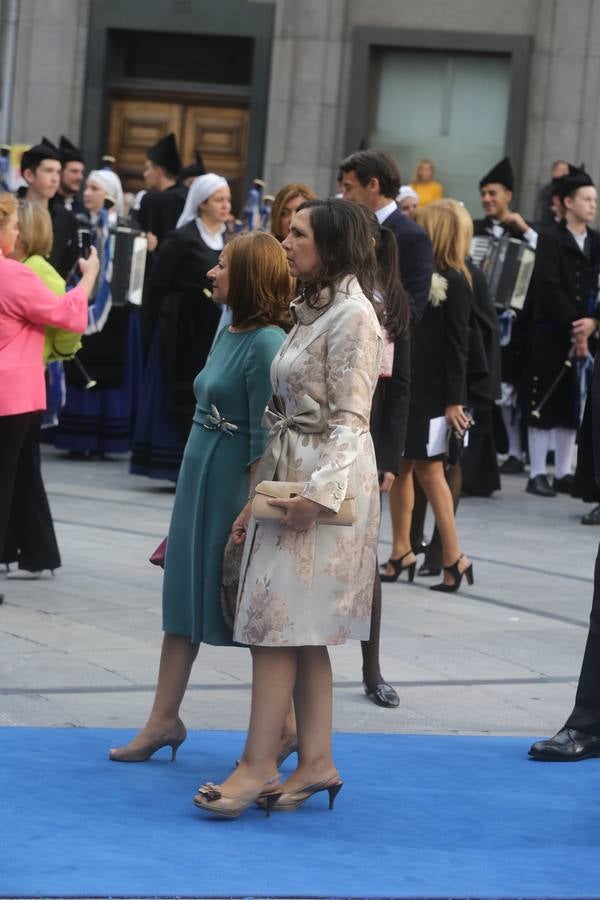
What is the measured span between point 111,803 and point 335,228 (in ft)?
5.56

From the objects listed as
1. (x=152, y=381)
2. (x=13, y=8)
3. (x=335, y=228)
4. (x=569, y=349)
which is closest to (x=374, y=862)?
(x=335, y=228)

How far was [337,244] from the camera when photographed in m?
5.22

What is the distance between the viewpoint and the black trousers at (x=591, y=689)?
607cm

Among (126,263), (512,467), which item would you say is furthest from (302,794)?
(512,467)

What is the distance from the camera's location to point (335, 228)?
5.21 metres

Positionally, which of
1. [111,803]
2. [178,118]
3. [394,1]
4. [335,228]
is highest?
[394,1]

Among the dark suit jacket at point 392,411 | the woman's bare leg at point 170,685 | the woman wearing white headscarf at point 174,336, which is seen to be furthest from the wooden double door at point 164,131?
the woman's bare leg at point 170,685

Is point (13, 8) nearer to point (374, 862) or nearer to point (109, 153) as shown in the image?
point (109, 153)

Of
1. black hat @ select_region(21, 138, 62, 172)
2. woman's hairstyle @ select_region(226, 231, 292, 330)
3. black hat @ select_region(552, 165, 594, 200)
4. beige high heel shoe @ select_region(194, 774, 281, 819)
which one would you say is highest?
black hat @ select_region(552, 165, 594, 200)

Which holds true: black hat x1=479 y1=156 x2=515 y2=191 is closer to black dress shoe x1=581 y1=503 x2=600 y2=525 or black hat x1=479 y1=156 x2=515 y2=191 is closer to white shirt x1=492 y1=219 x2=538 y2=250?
white shirt x1=492 y1=219 x2=538 y2=250

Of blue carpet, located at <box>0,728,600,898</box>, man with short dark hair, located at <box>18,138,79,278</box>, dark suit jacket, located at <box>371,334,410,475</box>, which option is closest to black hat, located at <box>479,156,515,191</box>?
man with short dark hair, located at <box>18,138,79,278</box>

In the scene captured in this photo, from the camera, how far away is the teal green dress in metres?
5.47

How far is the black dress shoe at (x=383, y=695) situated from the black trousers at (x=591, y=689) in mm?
786

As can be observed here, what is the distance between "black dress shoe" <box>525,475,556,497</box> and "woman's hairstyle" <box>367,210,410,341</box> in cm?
656
